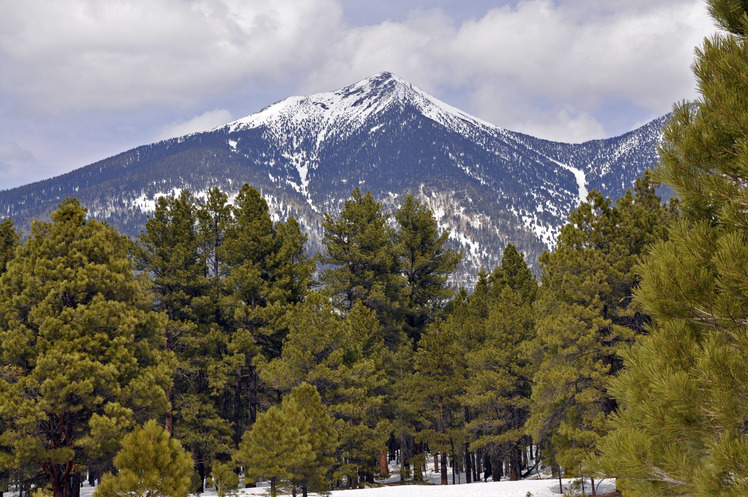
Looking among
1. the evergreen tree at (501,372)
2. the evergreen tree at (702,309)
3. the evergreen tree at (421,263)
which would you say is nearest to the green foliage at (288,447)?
the evergreen tree at (501,372)

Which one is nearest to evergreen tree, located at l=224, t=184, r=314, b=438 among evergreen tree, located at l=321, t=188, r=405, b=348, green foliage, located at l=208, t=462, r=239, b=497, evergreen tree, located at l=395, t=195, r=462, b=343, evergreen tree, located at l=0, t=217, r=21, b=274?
green foliage, located at l=208, t=462, r=239, b=497

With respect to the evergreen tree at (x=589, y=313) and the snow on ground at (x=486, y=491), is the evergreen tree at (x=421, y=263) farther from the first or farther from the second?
the evergreen tree at (x=589, y=313)

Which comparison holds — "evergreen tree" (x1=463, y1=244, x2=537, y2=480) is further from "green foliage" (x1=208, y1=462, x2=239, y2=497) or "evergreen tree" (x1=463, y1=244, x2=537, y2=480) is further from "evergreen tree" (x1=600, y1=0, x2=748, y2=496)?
"evergreen tree" (x1=600, y1=0, x2=748, y2=496)

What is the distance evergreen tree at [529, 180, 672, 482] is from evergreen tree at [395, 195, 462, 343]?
49.3 feet

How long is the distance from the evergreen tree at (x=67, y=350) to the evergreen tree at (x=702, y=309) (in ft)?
46.9

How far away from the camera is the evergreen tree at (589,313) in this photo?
1691 cm

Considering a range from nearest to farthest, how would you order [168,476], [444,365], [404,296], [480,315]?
[168,476] < [444,365] < [480,315] < [404,296]

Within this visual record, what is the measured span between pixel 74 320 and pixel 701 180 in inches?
638

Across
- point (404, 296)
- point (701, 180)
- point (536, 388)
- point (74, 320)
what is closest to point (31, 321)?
point (74, 320)

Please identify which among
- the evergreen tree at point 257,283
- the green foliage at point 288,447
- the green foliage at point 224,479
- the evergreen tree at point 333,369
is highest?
the evergreen tree at point 257,283

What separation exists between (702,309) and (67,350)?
15.8m

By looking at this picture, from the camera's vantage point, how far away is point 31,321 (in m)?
15.7

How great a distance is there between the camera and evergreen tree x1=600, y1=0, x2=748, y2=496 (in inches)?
169

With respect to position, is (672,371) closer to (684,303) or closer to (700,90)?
(684,303)
